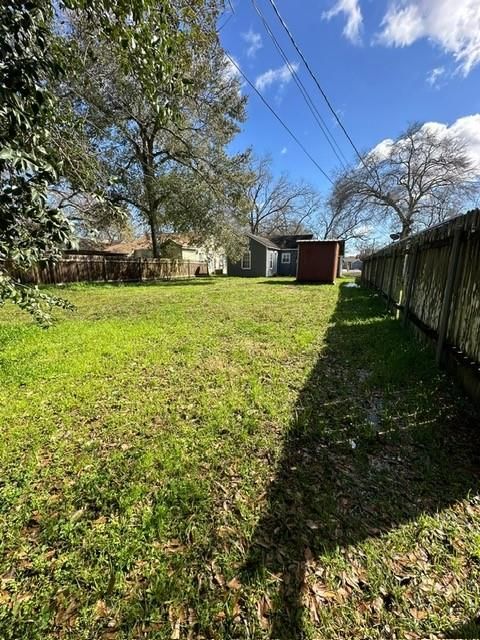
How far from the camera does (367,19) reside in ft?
22.6

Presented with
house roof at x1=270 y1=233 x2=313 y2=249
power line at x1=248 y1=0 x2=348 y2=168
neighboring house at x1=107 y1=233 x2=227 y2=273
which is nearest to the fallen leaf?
power line at x1=248 y1=0 x2=348 y2=168

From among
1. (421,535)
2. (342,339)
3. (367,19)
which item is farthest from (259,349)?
(367,19)

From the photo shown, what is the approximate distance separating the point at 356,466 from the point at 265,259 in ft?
79.0

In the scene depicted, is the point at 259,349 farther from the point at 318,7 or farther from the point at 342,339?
the point at 318,7

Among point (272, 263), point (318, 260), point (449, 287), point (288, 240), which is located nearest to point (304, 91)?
point (449, 287)

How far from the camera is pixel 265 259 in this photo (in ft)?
83.2

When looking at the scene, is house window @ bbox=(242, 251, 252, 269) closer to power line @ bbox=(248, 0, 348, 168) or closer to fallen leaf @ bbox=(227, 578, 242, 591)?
power line @ bbox=(248, 0, 348, 168)

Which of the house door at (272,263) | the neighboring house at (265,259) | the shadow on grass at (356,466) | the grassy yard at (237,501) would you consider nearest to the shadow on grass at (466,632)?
the grassy yard at (237,501)

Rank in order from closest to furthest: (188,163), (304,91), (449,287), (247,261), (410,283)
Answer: (449,287)
(410,283)
(304,91)
(188,163)
(247,261)

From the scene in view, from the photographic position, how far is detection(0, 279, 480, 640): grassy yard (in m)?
1.30

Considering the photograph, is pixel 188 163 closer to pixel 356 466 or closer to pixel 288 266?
pixel 288 266

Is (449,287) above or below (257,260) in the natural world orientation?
below

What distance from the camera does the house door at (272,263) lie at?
26044mm

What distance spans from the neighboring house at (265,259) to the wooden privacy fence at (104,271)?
6133 mm
